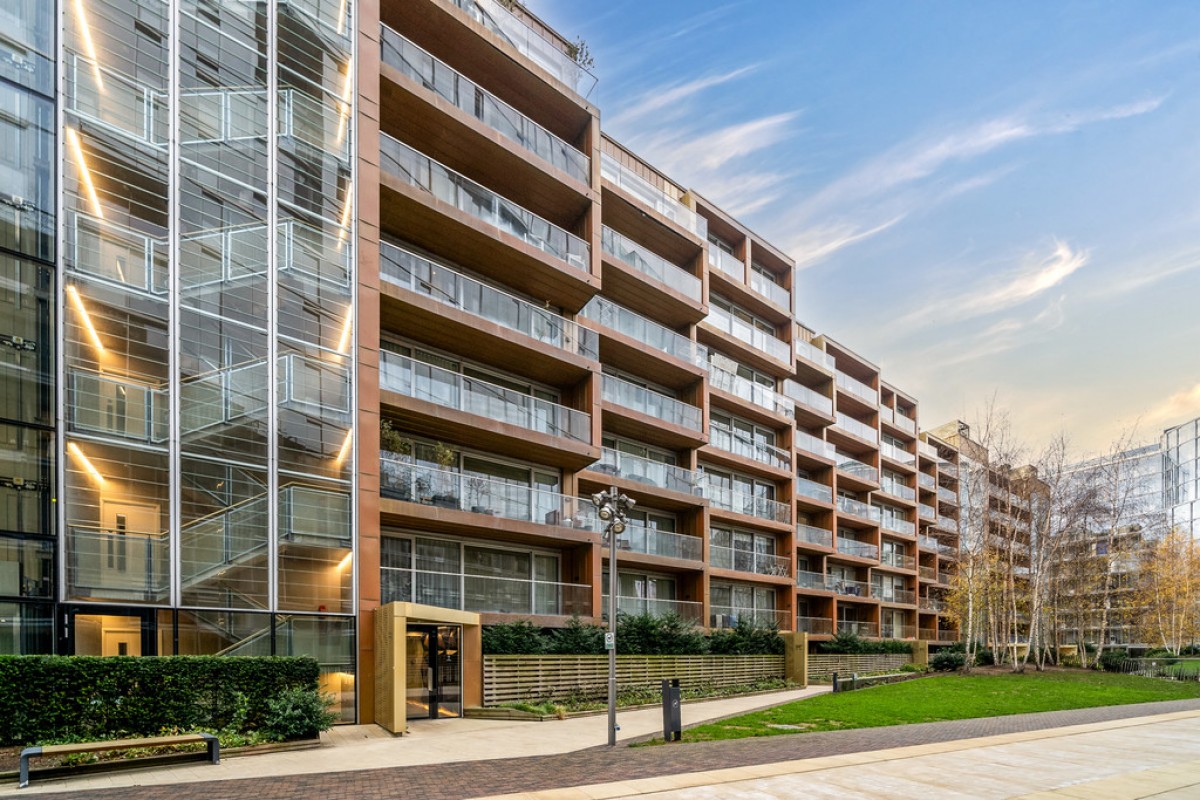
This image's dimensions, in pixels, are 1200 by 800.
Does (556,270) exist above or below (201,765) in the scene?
above

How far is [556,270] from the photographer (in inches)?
1101

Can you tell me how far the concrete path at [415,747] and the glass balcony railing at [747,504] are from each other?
14.8 m

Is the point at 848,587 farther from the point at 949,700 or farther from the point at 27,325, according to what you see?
the point at 27,325

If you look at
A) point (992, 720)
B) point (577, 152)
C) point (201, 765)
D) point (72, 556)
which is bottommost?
point (992, 720)

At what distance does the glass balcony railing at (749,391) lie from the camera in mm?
39844

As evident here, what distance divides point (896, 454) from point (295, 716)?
55.5 m

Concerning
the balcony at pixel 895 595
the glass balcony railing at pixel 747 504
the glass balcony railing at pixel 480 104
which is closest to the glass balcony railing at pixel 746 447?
the glass balcony railing at pixel 747 504

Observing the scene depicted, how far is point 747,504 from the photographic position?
134 feet

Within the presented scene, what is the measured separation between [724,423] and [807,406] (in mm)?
8634

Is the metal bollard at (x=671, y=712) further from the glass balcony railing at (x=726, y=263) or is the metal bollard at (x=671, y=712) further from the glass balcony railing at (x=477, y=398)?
the glass balcony railing at (x=726, y=263)

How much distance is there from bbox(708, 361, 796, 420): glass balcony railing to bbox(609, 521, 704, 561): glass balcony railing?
7.87 m

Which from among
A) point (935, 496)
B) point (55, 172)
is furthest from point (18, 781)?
point (935, 496)

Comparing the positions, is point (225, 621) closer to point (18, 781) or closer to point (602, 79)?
point (18, 781)

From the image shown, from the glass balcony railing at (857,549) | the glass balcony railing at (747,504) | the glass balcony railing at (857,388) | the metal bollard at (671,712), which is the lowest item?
the glass balcony railing at (857,549)
